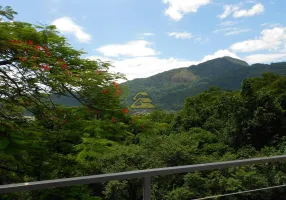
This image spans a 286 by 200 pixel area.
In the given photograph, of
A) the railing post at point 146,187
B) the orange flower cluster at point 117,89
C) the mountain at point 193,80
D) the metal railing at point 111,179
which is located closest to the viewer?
the metal railing at point 111,179

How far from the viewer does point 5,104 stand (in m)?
4.31

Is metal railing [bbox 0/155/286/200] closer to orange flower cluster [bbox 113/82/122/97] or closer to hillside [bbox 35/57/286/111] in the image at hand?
orange flower cluster [bbox 113/82/122/97]

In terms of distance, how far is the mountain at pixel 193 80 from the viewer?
8231 cm

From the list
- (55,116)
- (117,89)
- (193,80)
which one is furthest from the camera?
(193,80)

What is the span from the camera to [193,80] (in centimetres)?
12300

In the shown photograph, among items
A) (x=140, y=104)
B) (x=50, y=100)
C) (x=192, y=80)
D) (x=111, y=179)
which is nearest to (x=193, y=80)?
(x=192, y=80)

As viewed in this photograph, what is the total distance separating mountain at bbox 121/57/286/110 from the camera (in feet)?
270

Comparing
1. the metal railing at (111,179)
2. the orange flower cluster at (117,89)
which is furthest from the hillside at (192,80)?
the metal railing at (111,179)

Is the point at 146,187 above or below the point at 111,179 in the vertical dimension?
below

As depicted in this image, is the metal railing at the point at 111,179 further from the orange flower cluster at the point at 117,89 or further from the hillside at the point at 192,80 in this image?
the hillside at the point at 192,80

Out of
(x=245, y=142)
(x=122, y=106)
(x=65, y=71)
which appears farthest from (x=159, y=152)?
(x=65, y=71)

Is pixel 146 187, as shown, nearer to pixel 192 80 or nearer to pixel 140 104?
pixel 140 104

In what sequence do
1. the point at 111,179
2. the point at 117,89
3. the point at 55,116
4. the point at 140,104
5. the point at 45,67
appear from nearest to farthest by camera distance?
the point at 111,179 → the point at 45,67 → the point at 117,89 → the point at 55,116 → the point at 140,104

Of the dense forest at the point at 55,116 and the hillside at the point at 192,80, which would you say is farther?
the hillside at the point at 192,80
